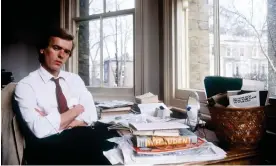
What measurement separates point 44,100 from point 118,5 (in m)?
1.34

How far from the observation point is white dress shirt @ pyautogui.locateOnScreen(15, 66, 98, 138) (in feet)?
3.59

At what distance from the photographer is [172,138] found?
2.90 feet

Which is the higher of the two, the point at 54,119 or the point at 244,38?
the point at 244,38

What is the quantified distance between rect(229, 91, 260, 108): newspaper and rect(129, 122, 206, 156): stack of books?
199 millimetres

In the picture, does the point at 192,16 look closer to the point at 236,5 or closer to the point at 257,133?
the point at 236,5

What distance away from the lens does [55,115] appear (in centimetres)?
117

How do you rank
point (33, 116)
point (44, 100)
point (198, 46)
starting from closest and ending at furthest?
A: point (33, 116) → point (44, 100) → point (198, 46)

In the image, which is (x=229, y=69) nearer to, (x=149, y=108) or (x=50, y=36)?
(x=149, y=108)

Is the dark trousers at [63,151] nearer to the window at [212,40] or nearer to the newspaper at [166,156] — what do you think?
the newspaper at [166,156]

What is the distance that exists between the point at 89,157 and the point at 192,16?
129cm

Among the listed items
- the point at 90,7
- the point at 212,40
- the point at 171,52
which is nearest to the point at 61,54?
the point at 171,52

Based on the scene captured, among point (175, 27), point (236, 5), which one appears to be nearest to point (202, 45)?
point (175, 27)

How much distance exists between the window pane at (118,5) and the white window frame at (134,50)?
42 millimetres

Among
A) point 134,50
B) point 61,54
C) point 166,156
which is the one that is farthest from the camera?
point 134,50
